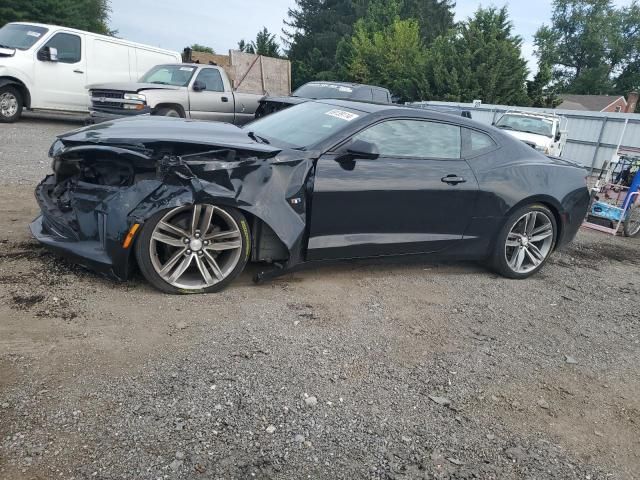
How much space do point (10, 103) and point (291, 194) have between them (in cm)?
982

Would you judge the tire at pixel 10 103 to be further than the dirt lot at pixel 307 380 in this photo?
Yes

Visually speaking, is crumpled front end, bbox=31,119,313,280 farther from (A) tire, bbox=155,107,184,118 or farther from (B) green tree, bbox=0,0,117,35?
(B) green tree, bbox=0,0,117,35

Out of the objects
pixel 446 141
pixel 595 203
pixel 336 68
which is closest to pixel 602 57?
pixel 336 68

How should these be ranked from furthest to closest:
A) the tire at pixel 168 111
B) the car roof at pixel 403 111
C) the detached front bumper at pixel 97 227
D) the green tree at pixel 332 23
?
the green tree at pixel 332 23
the tire at pixel 168 111
the car roof at pixel 403 111
the detached front bumper at pixel 97 227

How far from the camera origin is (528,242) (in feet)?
16.8

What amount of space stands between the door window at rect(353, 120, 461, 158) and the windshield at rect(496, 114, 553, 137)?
10.1 metres

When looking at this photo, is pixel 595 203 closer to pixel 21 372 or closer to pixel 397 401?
pixel 397 401

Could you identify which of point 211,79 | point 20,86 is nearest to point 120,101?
point 211,79

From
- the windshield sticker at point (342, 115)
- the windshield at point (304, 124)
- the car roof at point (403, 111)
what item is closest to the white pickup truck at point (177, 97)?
the windshield at point (304, 124)

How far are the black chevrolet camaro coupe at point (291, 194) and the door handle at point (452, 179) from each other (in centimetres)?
1

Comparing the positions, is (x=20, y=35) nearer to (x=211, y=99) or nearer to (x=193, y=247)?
(x=211, y=99)

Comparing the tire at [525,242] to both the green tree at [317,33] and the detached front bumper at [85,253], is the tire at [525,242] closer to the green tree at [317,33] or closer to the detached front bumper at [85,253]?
the detached front bumper at [85,253]

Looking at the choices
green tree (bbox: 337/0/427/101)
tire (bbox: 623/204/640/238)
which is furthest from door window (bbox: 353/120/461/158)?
green tree (bbox: 337/0/427/101)

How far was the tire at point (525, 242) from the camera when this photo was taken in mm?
4965
